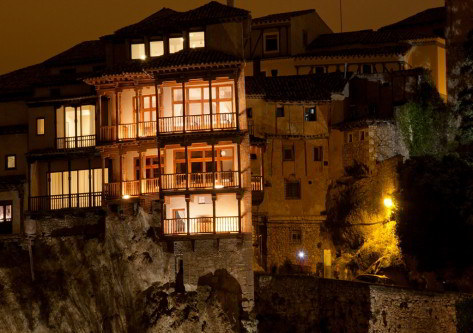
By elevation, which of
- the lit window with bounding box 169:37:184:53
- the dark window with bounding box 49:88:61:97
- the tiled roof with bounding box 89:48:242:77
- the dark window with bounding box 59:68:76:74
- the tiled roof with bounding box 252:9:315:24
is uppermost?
the tiled roof with bounding box 252:9:315:24

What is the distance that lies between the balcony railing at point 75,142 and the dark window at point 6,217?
5.08 m

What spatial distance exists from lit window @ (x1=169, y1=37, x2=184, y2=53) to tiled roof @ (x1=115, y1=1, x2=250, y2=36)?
0.59m

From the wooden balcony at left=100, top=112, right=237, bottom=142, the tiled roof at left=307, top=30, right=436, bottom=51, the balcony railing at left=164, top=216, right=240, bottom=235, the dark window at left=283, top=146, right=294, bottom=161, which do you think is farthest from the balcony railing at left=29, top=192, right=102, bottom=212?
the tiled roof at left=307, top=30, right=436, bottom=51

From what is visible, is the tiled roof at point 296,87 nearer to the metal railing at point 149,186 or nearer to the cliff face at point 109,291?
the metal railing at point 149,186

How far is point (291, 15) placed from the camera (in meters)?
74.4

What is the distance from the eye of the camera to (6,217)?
58594 millimetres

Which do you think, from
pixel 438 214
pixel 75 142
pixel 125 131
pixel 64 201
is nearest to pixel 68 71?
pixel 75 142

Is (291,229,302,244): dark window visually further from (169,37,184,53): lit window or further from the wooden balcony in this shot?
(169,37,184,53): lit window

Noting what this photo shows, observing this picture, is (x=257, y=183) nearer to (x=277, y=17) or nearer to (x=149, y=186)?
(x=149, y=186)

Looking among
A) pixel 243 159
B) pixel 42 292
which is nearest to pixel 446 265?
pixel 243 159

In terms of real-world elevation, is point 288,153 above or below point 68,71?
below

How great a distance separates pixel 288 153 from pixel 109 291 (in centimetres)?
1994

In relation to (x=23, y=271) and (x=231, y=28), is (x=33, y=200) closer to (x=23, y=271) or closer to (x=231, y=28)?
(x=23, y=271)

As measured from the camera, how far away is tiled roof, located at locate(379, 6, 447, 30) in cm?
7750
